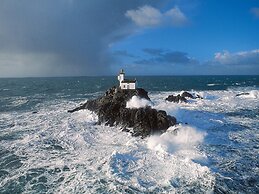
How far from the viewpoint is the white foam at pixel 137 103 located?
3671cm

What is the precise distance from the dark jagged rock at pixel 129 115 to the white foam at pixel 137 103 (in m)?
0.77

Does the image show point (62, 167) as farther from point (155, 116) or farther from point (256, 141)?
point (256, 141)

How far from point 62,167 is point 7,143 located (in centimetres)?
977

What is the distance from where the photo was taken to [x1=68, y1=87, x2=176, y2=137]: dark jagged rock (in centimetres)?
3180

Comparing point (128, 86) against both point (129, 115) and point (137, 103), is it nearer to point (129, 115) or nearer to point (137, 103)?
point (137, 103)

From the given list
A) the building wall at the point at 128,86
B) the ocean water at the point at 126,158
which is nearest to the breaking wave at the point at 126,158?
the ocean water at the point at 126,158

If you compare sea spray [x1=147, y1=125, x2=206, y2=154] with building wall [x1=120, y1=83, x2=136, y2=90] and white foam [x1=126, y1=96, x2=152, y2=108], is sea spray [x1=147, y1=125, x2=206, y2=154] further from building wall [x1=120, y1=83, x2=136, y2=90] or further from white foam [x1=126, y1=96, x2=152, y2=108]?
building wall [x1=120, y1=83, x2=136, y2=90]

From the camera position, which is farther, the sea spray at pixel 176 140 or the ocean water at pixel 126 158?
the sea spray at pixel 176 140

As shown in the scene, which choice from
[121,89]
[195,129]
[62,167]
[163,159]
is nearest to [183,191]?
[163,159]

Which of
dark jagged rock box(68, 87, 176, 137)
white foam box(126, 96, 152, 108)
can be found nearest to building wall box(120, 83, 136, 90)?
dark jagged rock box(68, 87, 176, 137)

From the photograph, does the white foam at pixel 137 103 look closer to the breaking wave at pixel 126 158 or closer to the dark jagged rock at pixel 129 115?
the breaking wave at pixel 126 158

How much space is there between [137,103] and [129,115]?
94.0 inches

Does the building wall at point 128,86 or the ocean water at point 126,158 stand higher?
the building wall at point 128,86

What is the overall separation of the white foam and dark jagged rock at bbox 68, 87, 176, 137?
773mm
